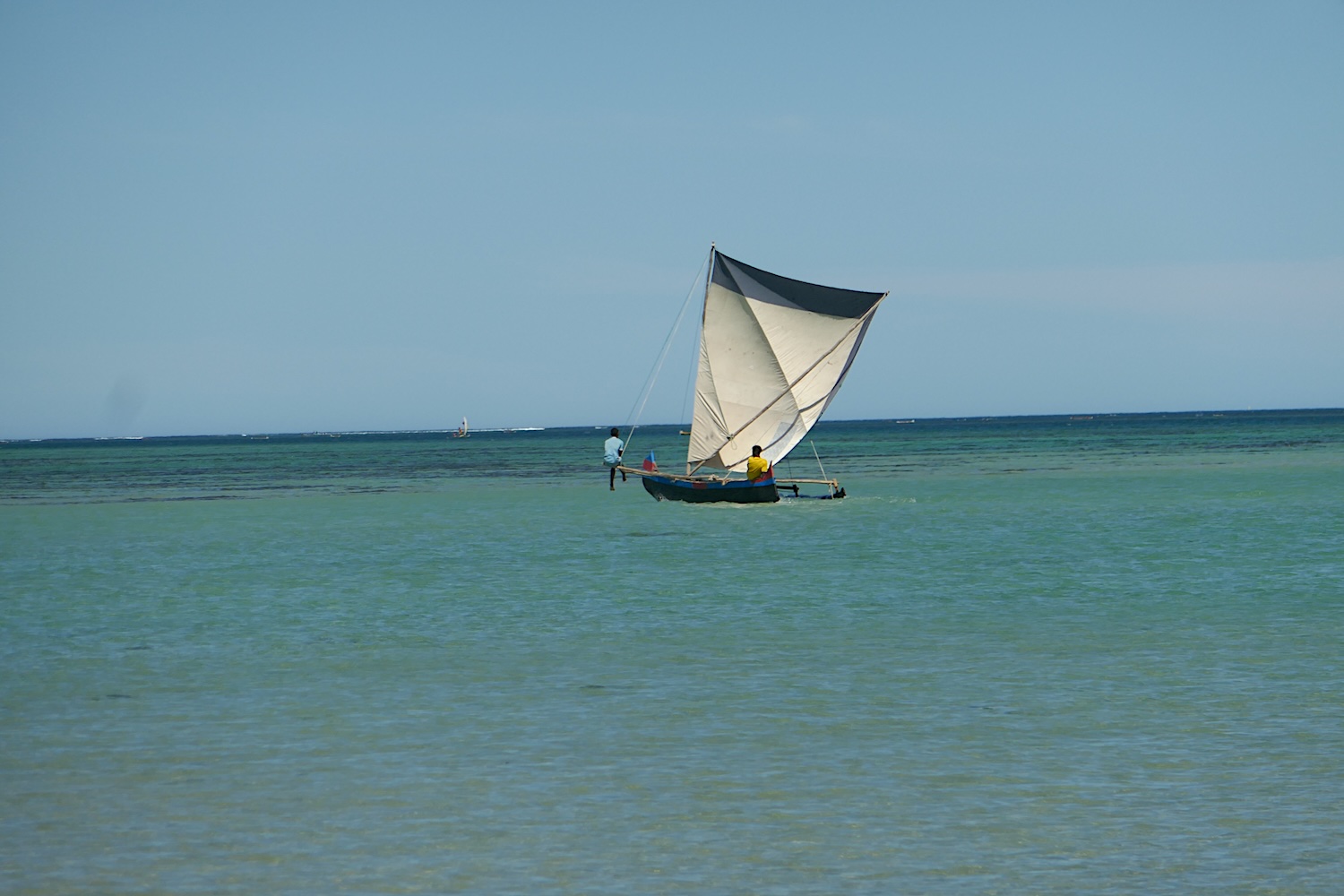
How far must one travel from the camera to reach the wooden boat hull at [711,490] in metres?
41.7

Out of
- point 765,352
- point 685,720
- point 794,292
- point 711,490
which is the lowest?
point 685,720

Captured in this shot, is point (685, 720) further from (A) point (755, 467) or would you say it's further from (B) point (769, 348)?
(B) point (769, 348)

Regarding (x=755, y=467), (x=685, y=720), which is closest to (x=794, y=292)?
(x=755, y=467)

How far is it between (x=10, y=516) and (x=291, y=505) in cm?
928

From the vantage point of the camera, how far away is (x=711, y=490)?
141 ft

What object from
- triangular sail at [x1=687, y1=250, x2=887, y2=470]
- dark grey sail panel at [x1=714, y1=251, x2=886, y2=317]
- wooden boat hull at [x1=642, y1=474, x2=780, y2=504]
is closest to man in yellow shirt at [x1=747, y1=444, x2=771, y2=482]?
wooden boat hull at [x1=642, y1=474, x2=780, y2=504]

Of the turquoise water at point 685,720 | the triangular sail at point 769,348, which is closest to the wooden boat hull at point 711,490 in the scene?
the triangular sail at point 769,348

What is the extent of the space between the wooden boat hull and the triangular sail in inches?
76.0

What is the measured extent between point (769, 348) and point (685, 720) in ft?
103

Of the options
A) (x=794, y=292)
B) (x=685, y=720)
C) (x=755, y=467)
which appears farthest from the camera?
(x=794, y=292)

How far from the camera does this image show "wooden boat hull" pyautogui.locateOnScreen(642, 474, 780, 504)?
41.7m

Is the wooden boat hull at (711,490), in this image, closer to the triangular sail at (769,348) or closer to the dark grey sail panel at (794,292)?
the triangular sail at (769,348)

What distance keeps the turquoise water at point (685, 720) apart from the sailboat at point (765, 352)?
45.3ft

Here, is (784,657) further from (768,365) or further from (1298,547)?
(768,365)
